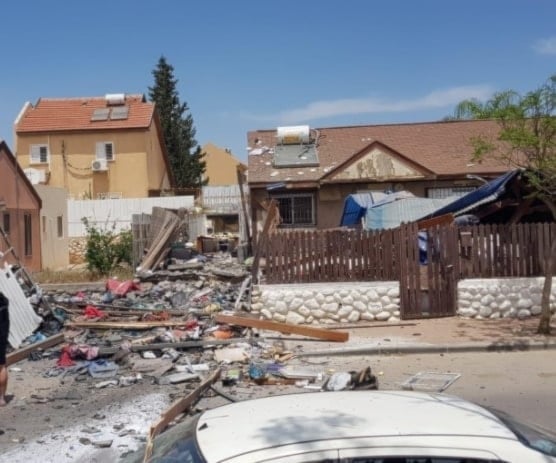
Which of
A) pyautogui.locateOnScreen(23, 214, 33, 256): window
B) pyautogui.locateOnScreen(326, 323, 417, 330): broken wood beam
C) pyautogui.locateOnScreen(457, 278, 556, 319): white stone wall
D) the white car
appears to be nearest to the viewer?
the white car

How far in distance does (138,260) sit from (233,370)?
13180 millimetres

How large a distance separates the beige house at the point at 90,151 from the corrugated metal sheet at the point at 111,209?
5.14 metres

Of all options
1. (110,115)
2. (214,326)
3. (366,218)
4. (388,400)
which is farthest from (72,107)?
(388,400)

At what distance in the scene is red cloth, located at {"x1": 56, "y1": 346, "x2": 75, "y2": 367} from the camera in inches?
436

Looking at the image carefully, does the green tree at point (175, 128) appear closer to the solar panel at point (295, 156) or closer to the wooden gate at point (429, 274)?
the solar panel at point (295, 156)

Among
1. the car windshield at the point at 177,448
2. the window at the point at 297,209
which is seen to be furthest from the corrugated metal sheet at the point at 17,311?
the window at the point at 297,209

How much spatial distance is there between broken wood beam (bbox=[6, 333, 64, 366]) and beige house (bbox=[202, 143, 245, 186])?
190 feet

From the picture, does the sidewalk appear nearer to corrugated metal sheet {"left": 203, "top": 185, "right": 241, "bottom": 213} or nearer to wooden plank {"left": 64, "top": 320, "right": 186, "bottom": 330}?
wooden plank {"left": 64, "top": 320, "right": 186, "bottom": 330}

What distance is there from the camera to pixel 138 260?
22.9m

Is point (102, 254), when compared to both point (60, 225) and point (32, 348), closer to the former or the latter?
point (32, 348)

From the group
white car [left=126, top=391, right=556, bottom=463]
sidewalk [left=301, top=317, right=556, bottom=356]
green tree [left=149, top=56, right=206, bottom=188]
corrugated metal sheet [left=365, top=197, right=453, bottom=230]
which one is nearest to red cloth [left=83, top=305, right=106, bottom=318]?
sidewalk [left=301, top=317, right=556, bottom=356]

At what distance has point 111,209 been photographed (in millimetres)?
34656

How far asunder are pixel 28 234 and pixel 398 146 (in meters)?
14.4

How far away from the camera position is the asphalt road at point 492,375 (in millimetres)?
8336
